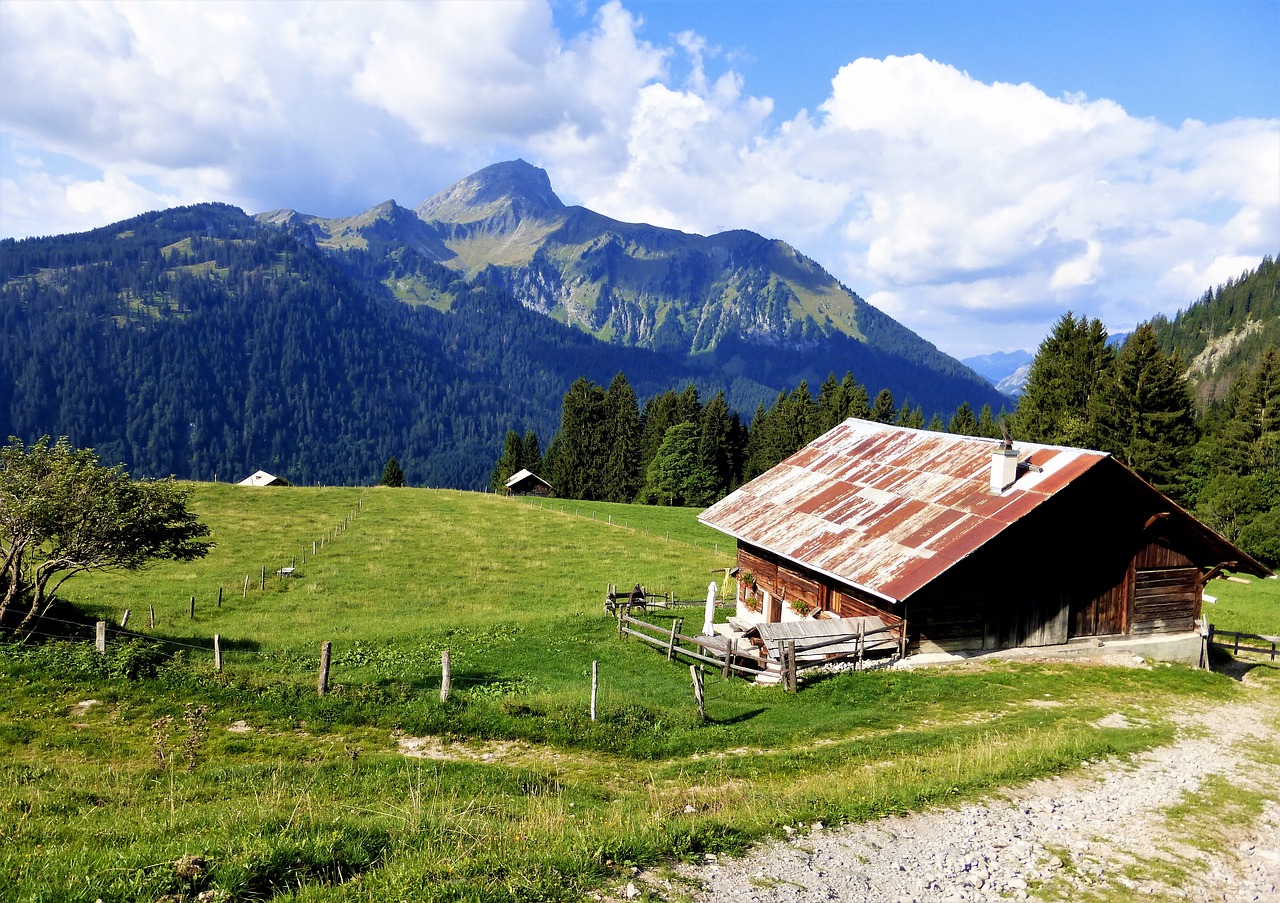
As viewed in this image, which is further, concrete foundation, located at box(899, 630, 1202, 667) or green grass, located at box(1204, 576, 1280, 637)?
green grass, located at box(1204, 576, 1280, 637)

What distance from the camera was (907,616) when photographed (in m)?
21.7

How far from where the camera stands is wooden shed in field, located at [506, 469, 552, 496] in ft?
332

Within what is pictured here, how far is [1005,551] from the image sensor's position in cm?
2209

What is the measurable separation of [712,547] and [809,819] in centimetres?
4854

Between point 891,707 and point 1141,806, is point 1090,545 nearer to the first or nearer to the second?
point 891,707

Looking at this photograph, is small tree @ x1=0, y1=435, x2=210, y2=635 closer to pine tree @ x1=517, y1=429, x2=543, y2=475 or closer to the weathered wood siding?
the weathered wood siding

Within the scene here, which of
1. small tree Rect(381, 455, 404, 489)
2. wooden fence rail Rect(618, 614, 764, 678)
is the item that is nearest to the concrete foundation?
wooden fence rail Rect(618, 614, 764, 678)

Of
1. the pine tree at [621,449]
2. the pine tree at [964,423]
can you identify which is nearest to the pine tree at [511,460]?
the pine tree at [621,449]

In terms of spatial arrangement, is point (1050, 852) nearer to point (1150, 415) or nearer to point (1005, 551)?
point (1005, 551)

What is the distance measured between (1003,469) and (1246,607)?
29.2 m

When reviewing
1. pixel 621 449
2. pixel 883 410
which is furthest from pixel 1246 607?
pixel 621 449

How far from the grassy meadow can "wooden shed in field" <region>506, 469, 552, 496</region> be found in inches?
2644

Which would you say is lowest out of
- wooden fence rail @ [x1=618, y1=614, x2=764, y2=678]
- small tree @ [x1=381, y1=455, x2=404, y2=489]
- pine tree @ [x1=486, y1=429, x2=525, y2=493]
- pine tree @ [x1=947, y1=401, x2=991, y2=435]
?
wooden fence rail @ [x1=618, y1=614, x2=764, y2=678]

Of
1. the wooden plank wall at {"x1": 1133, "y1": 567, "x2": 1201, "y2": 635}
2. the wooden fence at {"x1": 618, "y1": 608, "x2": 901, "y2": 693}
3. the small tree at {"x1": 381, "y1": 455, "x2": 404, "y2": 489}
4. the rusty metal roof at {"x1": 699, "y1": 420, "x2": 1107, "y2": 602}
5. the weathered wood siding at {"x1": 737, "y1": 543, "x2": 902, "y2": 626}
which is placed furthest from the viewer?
the small tree at {"x1": 381, "y1": 455, "x2": 404, "y2": 489}
